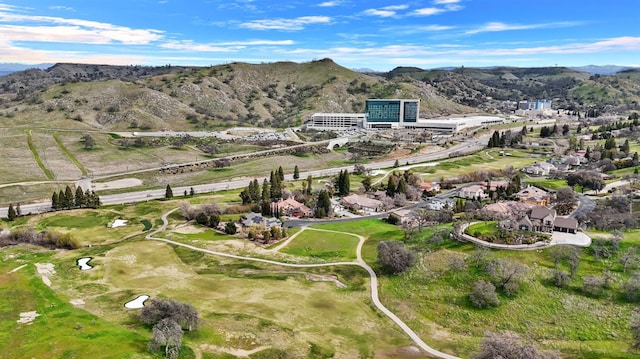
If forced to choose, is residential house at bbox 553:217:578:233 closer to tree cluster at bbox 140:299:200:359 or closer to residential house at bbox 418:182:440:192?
residential house at bbox 418:182:440:192

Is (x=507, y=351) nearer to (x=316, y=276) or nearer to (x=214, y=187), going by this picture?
(x=316, y=276)

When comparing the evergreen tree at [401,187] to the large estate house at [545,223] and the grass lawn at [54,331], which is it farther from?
the grass lawn at [54,331]

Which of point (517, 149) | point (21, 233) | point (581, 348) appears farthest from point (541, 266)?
point (517, 149)

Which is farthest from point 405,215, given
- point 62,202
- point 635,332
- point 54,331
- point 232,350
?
point 62,202

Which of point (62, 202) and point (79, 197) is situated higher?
point (79, 197)

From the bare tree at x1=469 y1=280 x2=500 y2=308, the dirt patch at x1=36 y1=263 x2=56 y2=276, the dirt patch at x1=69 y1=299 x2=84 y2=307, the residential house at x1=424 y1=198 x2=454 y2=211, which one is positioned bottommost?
the dirt patch at x1=36 y1=263 x2=56 y2=276

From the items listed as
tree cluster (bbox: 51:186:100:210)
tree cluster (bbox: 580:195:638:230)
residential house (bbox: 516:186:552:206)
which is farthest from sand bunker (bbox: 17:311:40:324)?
residential house (bbox: 516:186:552:206)
